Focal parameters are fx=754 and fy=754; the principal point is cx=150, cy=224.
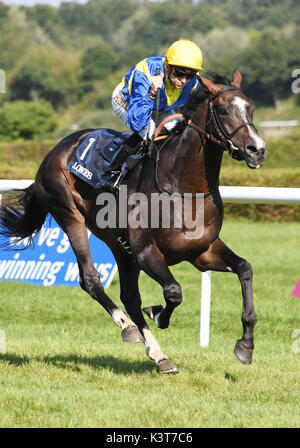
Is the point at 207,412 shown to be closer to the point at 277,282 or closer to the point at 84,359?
the point at 84,359

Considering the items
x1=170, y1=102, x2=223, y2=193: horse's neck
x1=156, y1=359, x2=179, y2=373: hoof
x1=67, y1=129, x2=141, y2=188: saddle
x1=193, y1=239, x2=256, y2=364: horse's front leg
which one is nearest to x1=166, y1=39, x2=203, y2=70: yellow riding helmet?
x1=170, y1=102, x2=223, y2=193: horse's neck

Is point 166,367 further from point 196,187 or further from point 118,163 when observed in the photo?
point 118,163

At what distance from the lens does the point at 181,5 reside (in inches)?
3174

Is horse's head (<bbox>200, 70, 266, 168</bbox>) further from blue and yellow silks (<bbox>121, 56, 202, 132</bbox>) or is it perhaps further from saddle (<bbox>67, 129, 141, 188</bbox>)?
saddle (<bbox>67, 129, 141, 188</bbox>)

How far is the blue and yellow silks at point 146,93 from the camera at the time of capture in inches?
164

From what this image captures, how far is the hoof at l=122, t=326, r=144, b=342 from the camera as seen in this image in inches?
170

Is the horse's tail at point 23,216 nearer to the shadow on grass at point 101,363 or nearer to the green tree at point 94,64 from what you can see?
the shadow on grass at point 101,363

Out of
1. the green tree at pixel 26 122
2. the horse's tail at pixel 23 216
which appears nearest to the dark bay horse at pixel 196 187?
the horse's tail at pixel 23 216

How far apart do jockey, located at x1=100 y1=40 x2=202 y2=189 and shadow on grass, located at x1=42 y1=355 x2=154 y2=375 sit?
1.13 m

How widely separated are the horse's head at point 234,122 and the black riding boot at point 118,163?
50 cm

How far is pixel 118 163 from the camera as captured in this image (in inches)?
174

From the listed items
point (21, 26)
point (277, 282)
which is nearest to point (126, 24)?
point (21, 26)

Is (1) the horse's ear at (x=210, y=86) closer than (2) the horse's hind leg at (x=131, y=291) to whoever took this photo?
Yes

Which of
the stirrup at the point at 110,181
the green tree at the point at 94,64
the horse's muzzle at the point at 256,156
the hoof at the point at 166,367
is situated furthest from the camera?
the green tree at the point at 94,64
